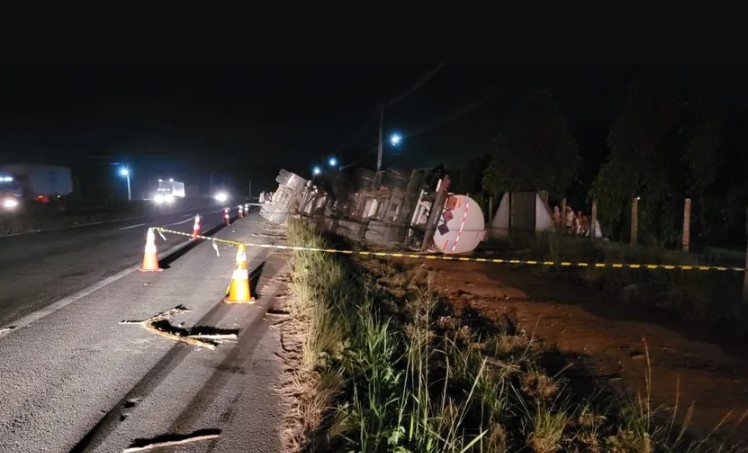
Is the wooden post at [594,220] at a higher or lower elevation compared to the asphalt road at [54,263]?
higher

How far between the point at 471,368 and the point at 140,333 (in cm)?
377

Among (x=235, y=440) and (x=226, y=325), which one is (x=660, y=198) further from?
(x=235, y=440)

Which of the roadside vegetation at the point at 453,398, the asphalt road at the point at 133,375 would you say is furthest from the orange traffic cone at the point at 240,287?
the roadside vegetation at the point at 453,398

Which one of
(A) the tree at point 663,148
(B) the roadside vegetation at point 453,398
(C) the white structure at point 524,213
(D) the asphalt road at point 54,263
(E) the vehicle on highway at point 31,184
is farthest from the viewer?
(E) the vehicle on highway at point 31,184

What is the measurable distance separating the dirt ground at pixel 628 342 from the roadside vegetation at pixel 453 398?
0.93 ft

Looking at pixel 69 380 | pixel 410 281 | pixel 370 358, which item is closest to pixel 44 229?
pixel 410 281

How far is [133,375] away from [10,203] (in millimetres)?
27485

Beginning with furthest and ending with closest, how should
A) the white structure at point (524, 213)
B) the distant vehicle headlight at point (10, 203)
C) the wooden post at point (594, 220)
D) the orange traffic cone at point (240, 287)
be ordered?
the distant vehicle headlight at point (10, 203)
the white structure at point (524, 213)
the wooden post at point (594, 220)
the orange traffic cone at point (240, 287)

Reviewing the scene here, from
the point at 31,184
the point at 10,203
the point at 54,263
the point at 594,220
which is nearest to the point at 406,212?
the point at 594,220

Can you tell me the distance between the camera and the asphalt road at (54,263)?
7609mm

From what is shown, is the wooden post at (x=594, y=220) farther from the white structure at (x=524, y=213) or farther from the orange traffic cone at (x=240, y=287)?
the orange traffic cone at (x=240, y=287)

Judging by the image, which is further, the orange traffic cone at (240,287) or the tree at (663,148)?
the tree at (663,148)

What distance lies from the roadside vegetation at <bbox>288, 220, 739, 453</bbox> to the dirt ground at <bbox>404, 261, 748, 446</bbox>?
28 centimetres

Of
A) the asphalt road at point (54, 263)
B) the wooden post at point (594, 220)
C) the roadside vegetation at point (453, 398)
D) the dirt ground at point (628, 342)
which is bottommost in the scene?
the dirt ground at point (628, 342)
